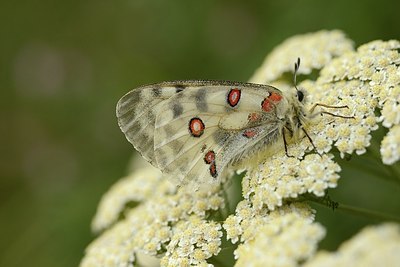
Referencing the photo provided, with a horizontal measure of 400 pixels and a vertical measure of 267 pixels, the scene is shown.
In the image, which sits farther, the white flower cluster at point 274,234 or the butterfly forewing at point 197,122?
the butterfly forewing at point 197,122

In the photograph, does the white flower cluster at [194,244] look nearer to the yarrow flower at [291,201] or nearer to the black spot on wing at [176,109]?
the yarrow flower at [291,201]

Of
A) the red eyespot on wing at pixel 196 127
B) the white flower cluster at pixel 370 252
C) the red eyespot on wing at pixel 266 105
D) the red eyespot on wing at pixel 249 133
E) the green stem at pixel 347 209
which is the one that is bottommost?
the green stem at pixel 347 209

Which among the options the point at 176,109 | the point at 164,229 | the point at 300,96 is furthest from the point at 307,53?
the point at 164,229

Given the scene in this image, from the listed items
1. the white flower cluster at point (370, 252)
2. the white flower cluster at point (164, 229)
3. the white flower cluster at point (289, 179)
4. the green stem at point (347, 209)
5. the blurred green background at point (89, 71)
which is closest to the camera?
the white flower cluster at point (370, 252)

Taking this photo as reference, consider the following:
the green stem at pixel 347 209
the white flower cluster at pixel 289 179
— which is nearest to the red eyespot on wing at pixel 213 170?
the white flower cluster at pixel 289 179

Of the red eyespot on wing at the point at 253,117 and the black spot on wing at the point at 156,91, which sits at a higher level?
the black spot on wing at the point at 156,91

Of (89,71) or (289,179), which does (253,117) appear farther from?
(89,71)

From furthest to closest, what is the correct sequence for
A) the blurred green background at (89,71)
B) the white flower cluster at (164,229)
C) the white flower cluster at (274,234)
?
the blurred green background at (89,71) → the white flower cluster at (164,229) → the white flower cluster at (274,234)

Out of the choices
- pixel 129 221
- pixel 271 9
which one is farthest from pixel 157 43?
pixel 129 221

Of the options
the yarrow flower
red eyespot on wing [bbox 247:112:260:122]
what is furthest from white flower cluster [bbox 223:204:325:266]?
red eyespot on wing [bbox 247:112:260:122]
